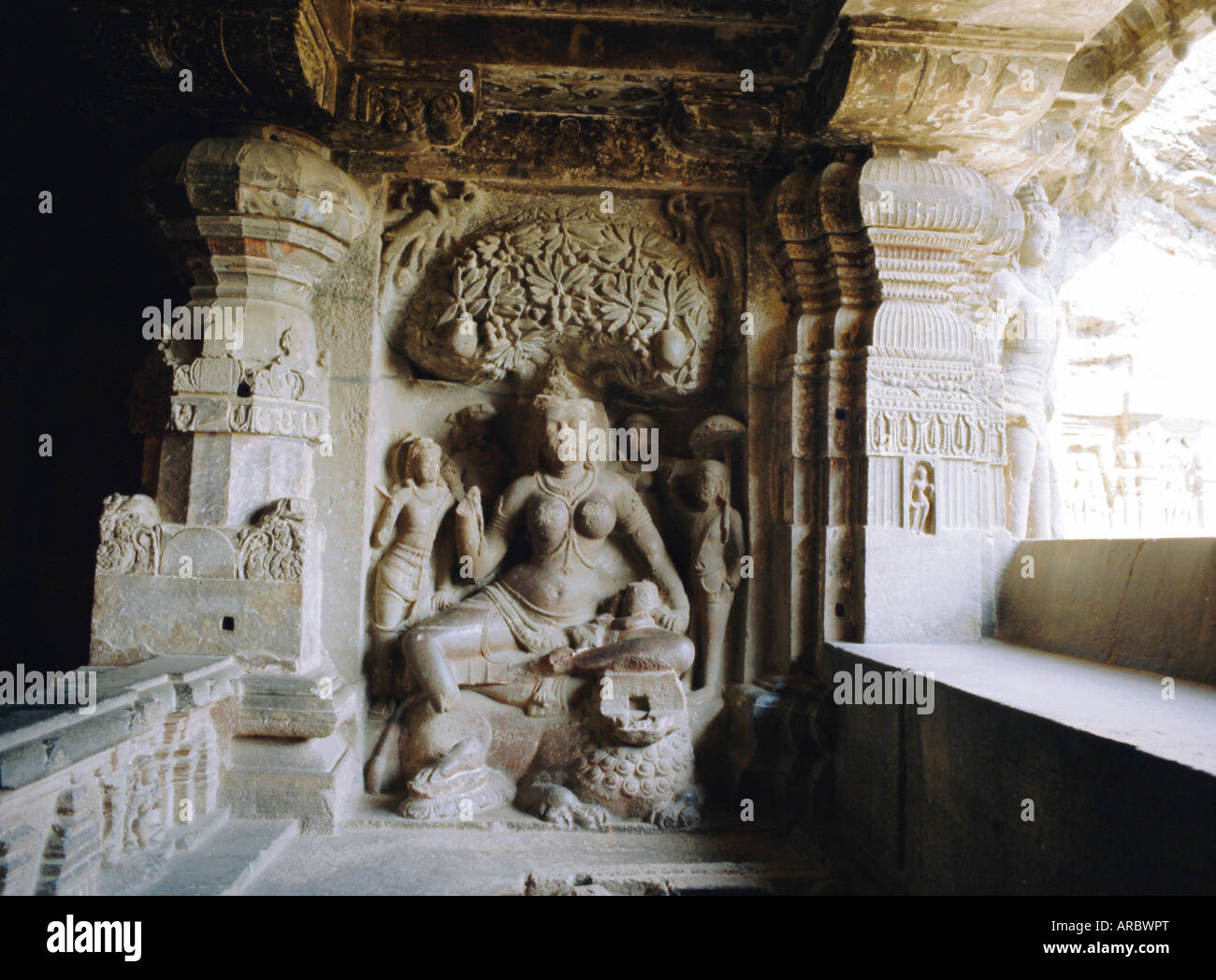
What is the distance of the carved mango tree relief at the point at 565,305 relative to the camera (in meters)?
3.91

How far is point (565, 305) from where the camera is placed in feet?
13.0

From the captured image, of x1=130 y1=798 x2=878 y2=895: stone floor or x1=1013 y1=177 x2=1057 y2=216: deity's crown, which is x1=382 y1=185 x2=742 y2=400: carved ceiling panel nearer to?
x1=1013 y1=177 x2=1057 y2=216: deity's crown

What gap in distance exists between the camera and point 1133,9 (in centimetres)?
351

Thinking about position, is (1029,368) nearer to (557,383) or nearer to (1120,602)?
(1120,602)

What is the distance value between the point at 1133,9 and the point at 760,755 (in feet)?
12.6

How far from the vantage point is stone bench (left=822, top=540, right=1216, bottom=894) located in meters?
1.82

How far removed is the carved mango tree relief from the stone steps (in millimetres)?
2304

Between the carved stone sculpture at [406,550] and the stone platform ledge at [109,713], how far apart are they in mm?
698

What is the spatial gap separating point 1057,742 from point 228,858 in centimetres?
294

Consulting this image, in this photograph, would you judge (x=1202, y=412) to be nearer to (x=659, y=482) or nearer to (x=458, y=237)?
(x=659, y=482)

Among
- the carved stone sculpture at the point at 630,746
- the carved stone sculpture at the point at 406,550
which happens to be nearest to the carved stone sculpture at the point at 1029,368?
the carved stone sculpture at the point at 630,746

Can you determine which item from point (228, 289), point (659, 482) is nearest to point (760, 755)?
point (659, 482)

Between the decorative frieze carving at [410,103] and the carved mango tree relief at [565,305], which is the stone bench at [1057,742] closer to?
the carved mango tree relief at [565,305]

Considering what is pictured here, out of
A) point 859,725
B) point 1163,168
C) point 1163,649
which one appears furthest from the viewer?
point 1163,168
